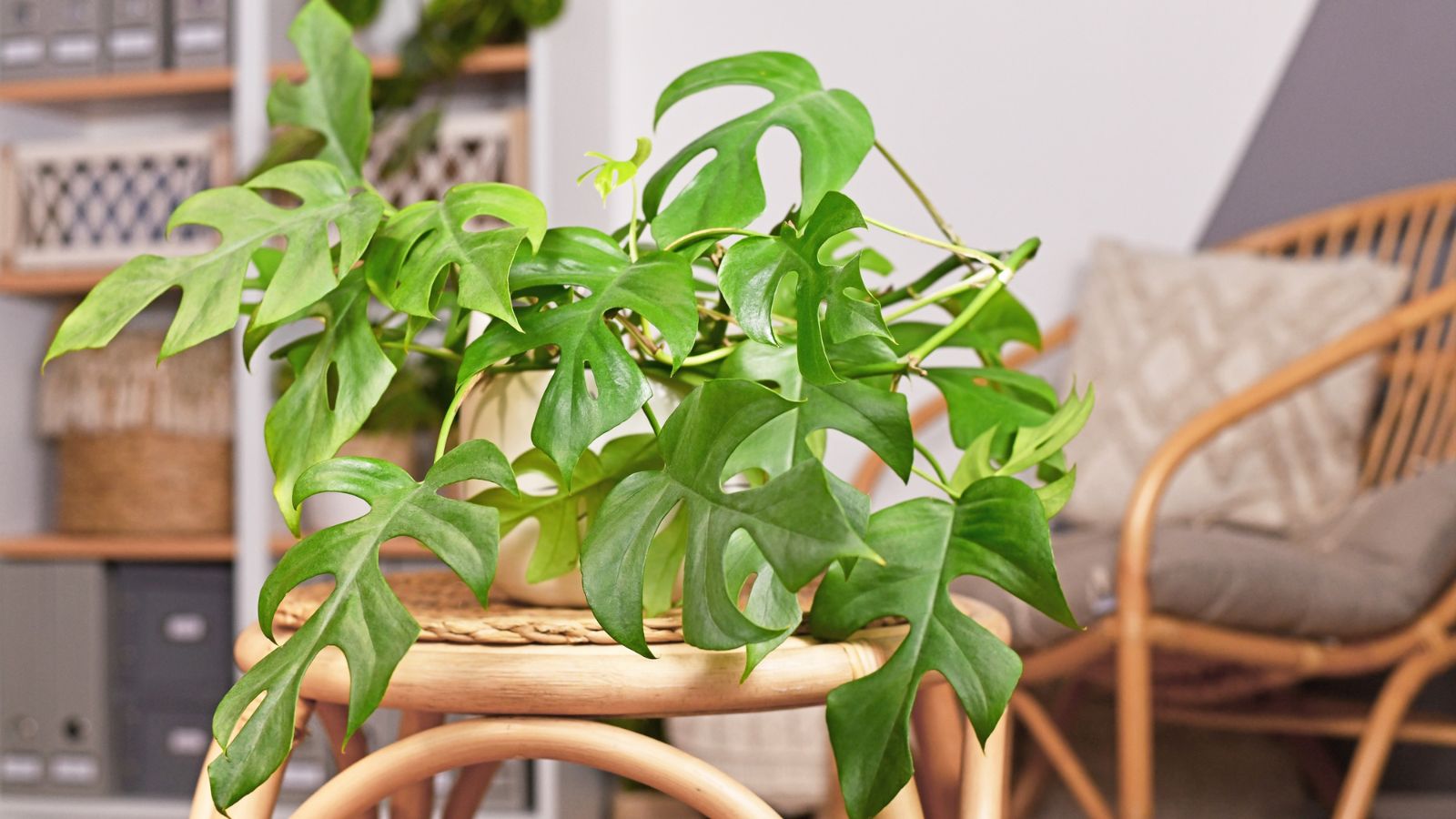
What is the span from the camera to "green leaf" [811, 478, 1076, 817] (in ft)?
1.48

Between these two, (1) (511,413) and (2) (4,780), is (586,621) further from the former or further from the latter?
(2) (4,780)

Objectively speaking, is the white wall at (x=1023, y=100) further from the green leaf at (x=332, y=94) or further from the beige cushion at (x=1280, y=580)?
the green leaf at (x=332, y=94)

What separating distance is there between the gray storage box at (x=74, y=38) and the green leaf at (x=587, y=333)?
71.0 inches

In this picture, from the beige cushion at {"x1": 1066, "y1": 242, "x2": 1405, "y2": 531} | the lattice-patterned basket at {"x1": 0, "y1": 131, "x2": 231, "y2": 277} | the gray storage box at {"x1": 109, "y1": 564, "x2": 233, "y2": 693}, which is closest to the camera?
the beige cushion at {"x1": 1066, "y1": 242, "x2": 1405, "y2": 531}

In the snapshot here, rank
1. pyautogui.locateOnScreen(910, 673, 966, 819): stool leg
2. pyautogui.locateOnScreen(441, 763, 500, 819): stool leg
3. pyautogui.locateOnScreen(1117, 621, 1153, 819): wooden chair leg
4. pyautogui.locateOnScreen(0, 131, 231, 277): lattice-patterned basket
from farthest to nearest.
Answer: pyautogui.locateOnScreen(0, 131, 231, 277): lattice-patterned basket → pyautogui.locateOnScreen(1117, 621, 1153, 819): wooden chair leg → pyautogui.locateOnScreen(441, 763, 500, 819): stool leg → pyautogui.locateOnScreen(910, 673, 966, 819): stool leg

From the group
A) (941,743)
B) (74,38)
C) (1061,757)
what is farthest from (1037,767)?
(74,38)

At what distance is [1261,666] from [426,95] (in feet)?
5.00

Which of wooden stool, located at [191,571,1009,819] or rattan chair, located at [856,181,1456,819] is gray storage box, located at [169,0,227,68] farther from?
wooden stool, located at [191,571,1009,819]

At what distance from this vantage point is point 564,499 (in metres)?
0.58

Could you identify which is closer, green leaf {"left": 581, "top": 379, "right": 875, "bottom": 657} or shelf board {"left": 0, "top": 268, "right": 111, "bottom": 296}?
green leaf {"left": 581, "top": 379, "right": 875, "bottom": 657}

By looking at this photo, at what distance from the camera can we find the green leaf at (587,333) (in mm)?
452

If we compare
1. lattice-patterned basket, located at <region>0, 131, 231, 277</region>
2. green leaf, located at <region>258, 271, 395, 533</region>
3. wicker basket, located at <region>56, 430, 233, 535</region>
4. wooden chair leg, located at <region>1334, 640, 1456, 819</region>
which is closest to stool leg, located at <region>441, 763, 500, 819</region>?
green leaf, located at <region>258, 271, 395, 533</region>

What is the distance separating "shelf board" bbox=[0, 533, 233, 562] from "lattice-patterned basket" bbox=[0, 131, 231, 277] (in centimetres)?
44

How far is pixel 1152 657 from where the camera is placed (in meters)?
1.32
